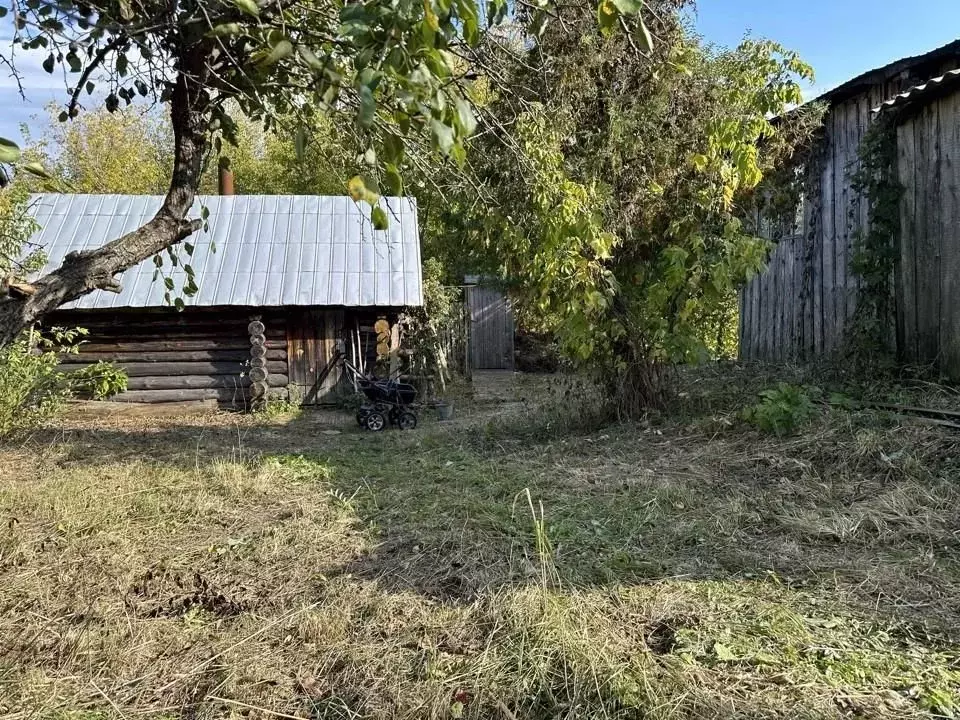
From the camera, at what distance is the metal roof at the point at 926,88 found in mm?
5762

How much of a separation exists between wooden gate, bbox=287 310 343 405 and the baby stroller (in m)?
1.76

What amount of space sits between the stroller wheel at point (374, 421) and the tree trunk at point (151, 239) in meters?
6.06

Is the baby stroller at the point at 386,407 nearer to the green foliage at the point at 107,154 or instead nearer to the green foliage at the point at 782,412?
the green foliage at the point at 782,412

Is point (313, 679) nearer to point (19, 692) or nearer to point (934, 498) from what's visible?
point (19, 692)

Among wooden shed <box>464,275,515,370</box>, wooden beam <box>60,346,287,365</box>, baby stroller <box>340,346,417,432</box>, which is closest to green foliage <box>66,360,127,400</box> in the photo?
wooden beam <box>60,346,287,365</box>

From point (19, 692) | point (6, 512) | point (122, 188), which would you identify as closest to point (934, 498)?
point (19, 692)

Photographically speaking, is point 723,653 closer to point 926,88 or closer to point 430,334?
point 926,88

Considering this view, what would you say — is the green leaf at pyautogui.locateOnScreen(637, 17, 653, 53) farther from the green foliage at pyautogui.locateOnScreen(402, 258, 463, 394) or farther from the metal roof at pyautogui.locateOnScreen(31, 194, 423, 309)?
the green foliage at pyautogui.locateOnScreen(402, 258, 463, 394)

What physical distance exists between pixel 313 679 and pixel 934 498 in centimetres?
366

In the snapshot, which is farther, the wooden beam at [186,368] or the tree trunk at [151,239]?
the wooden beam at [186,368]

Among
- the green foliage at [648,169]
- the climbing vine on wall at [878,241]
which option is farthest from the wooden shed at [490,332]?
the climbing vine on wall at [878,241]

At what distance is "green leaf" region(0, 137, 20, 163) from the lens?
1.45 metres

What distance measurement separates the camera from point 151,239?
354 centimetres

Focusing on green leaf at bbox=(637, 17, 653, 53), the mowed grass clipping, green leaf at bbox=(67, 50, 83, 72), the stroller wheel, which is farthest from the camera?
the stroller wheel
